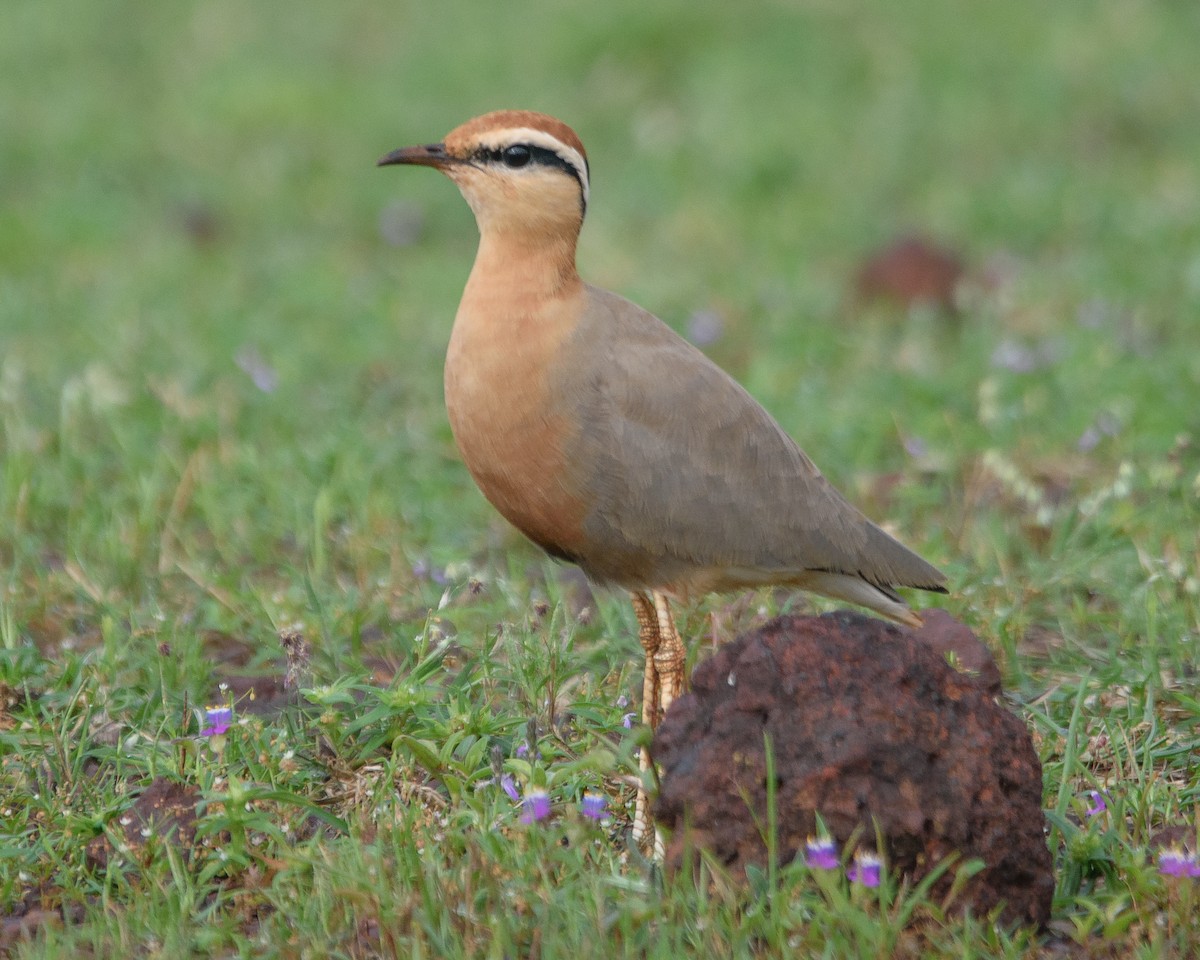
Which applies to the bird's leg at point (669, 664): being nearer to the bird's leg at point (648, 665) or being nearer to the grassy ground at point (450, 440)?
the bird's leg at point (648, 665)

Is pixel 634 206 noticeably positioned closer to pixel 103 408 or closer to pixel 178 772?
pixel 103 408

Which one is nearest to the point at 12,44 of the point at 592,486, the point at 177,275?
the point at 177,275

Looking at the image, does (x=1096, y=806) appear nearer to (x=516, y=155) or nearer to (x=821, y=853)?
(x=821, y=853)

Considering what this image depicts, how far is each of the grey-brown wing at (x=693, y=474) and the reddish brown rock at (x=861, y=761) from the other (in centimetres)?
71

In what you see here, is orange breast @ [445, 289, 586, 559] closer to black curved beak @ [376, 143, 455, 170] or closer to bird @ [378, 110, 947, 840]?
bird @ [378, 110, 947, 840]

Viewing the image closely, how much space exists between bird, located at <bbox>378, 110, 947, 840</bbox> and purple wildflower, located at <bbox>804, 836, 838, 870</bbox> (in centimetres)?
79

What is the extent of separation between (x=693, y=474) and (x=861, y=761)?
111cm

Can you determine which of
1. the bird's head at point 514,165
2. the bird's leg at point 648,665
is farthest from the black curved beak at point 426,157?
the bird's leg at point 648,665

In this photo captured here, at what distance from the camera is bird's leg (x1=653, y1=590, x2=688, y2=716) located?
4.12 metres

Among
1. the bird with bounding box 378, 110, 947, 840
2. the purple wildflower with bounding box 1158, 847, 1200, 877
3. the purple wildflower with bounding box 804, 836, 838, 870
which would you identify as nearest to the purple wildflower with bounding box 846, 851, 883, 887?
the purple wildflower with bounding box 804, 836, 838, 870

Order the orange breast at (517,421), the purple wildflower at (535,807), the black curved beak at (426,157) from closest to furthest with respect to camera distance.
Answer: the purple wildflower at (535,807)
the orange breast at (517,421)
the black curved beak at (426,157)

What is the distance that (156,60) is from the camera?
12.2m

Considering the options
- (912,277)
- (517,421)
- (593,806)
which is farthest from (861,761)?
(912,277)

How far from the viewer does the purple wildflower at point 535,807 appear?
3510 millimetres
